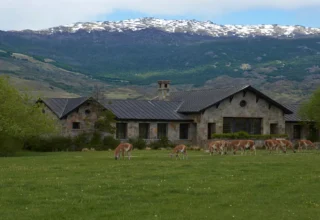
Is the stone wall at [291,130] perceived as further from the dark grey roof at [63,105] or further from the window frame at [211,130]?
the dark grey roof at [63,105]

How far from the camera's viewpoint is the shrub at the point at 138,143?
57.3m

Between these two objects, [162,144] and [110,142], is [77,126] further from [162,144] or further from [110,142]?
[162,144]

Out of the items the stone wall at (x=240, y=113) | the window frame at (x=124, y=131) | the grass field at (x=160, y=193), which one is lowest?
the grass field at (x=160, y=193)

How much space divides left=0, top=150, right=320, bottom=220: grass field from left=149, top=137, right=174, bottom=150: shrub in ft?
101

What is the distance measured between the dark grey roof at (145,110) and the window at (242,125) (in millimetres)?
4110

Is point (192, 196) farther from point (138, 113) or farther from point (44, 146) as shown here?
point (138, 113)

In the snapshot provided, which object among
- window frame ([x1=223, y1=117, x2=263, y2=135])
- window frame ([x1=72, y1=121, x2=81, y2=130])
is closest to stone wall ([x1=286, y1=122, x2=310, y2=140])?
window frame ([x1=223, y1=117, x2=263, y2=135])

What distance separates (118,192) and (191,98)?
154 feet

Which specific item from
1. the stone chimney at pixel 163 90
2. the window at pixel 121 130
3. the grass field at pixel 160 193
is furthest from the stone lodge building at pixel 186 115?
the grass field at pixel 160 193

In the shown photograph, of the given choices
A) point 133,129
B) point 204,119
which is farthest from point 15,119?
point 204,119

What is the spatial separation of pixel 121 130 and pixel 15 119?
1699 cm

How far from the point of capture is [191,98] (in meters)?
66.3

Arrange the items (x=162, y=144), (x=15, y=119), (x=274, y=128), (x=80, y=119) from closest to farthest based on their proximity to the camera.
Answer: (x=15, y=119) → (x=80, y=119) → (x=162, y=144) → (x=274, y=128)

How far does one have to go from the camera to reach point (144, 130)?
60938 millimetres
